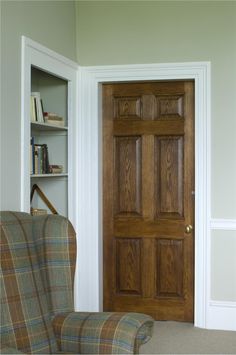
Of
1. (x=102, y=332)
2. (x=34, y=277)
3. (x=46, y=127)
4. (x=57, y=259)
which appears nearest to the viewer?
(x=102, y=332)

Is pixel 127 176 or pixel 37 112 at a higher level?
pixel 37 112

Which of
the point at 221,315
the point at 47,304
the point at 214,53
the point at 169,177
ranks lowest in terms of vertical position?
the point at 221,315

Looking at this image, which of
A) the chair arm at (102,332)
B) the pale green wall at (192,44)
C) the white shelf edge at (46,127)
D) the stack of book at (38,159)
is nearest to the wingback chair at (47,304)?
the chair arm at (102,332)

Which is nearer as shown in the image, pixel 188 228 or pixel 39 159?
pixel 39 159

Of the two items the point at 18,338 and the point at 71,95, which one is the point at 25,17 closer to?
the point at 71,95

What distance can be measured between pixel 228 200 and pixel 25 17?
209 centimetres

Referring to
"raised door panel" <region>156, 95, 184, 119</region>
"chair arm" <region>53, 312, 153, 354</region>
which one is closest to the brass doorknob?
"raised door panel" <region>156, 95, 184, 119</region>

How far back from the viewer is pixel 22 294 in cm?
258

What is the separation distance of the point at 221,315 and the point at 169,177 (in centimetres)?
120

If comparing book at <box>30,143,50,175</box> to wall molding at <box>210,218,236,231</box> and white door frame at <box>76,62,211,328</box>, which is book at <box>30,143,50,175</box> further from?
wall molding at <box>210,218,236,231</box>

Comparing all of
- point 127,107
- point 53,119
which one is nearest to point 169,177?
point 127,107

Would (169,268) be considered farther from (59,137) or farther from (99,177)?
(59,137)

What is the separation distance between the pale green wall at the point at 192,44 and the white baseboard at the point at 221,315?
0.71 m

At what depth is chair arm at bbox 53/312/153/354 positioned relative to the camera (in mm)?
2428
